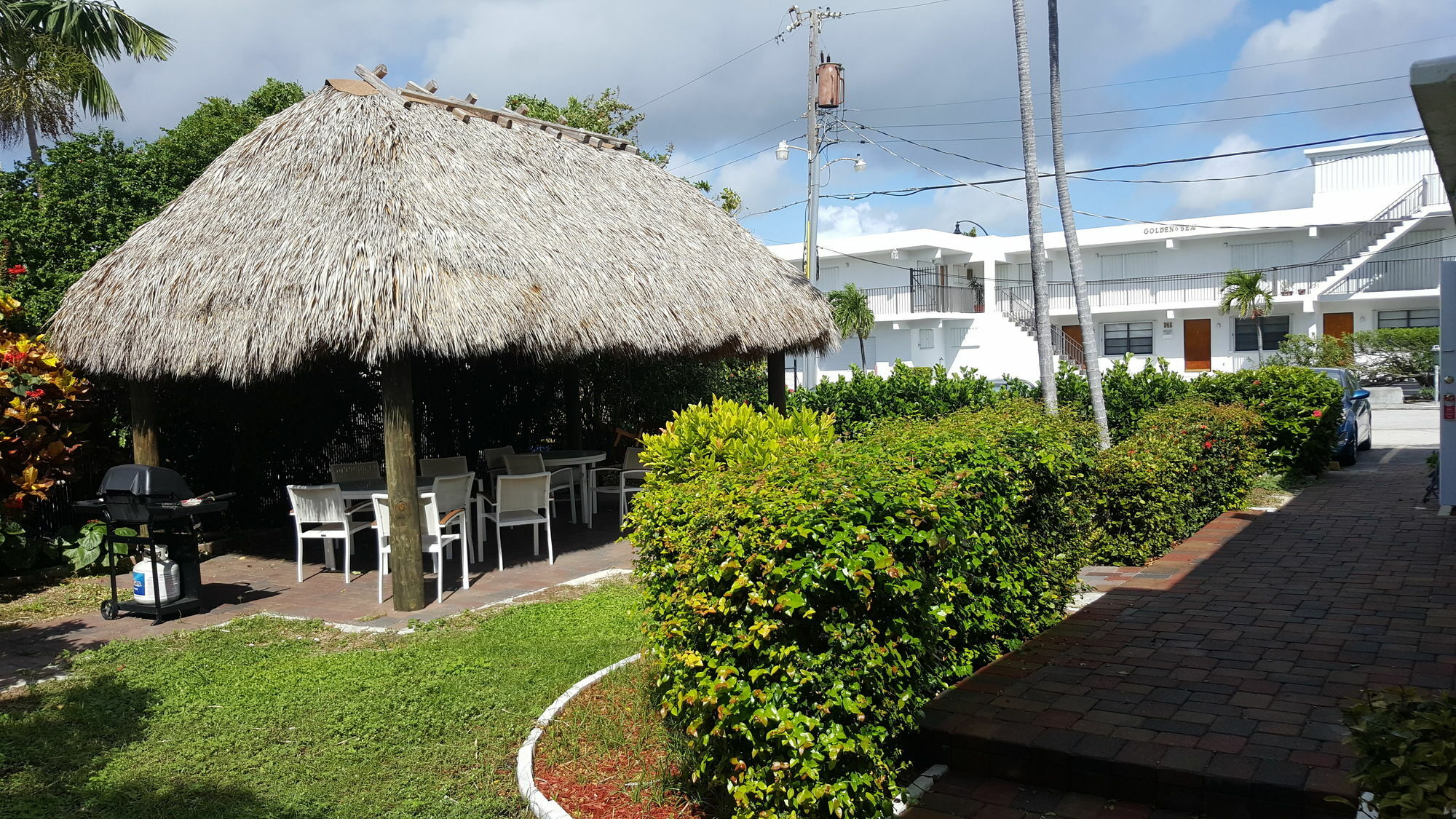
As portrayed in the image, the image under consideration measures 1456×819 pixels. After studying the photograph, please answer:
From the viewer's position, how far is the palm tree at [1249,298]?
111 ft

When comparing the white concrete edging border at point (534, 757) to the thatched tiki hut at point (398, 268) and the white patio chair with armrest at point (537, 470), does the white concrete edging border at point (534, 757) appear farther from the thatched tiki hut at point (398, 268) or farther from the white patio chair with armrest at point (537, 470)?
the white patio chair with armrest at point (537, 470)

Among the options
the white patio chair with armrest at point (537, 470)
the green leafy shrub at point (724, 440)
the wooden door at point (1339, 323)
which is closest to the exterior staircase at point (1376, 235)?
the wooden door at point (1339, 323)

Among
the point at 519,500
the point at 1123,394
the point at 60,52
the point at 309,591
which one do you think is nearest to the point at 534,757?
the point at 519,500

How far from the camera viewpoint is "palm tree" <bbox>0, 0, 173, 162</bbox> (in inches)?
731

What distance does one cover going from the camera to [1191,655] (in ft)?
18.6

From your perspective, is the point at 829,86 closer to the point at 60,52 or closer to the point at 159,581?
the point at 60,52

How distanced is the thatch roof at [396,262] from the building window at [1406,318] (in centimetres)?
3147

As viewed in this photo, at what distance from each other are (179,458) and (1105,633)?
10115mm

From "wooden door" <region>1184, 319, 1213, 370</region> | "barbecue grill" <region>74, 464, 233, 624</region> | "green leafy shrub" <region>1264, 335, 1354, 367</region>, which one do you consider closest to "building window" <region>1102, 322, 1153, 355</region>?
"wooden door" <region>1184, 319, 1213, 370</region>

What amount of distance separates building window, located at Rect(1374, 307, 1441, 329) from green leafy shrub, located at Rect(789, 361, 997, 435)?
26.7m

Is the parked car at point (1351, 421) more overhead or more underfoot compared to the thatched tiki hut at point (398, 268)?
more underfoot

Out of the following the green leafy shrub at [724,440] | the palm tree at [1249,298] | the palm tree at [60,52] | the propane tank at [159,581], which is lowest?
the propane tank at [159,581]

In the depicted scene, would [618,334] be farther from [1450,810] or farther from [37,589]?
[1450,810]

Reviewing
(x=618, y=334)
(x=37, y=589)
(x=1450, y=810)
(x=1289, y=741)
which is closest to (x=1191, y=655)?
(x=1289, y=741)
